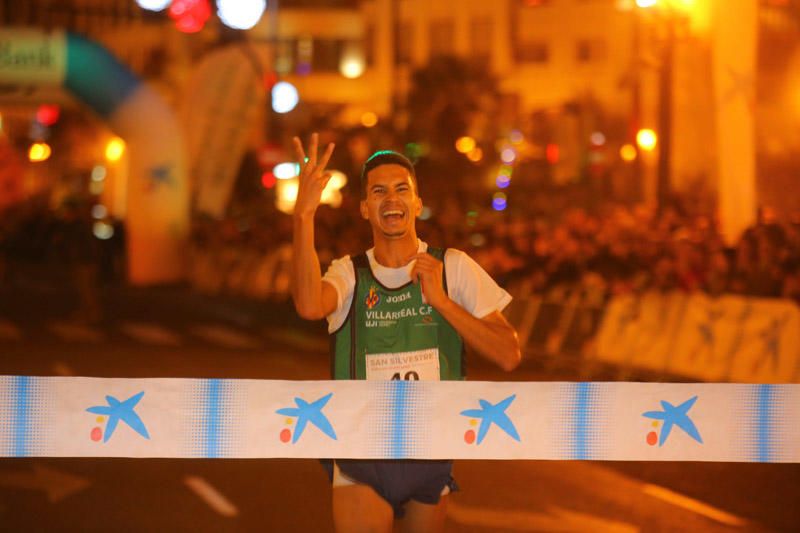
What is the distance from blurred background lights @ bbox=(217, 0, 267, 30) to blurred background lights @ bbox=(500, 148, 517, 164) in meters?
23.6

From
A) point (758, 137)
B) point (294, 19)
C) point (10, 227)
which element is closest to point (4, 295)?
point (10, 227)

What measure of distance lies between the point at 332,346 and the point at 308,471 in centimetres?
496

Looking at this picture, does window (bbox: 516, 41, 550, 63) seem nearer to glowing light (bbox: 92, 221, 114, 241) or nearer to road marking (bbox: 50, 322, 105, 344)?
glowing light (bbox: 92, 221, 114, 241)

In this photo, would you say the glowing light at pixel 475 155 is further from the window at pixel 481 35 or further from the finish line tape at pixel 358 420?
the finish line tape at pixel 358 420

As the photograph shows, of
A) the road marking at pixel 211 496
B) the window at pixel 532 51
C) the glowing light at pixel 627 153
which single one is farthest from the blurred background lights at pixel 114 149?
the road marking at pixel 211 496

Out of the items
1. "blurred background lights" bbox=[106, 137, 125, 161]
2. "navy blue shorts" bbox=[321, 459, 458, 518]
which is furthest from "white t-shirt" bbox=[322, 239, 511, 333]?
"blurred background lights" bbox=[106, 137, 125, 161]

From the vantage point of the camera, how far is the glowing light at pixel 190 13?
96.0 ft

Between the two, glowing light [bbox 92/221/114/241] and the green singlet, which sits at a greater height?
glowing light [bbox 92/221/114/241]

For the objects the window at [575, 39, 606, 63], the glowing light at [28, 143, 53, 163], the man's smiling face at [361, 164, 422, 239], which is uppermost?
the window at [575, 39, 606, 63]

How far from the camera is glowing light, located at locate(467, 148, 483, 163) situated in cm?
4166

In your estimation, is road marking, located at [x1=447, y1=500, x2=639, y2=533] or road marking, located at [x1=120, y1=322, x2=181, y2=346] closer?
road marking, located at [x1=447, y1=500, x2=639, y2=533]

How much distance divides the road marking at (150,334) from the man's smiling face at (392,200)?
45.2 ft

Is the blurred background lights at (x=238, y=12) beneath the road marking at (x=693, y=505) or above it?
above

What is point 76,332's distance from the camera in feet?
63.0
